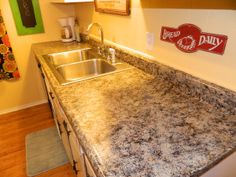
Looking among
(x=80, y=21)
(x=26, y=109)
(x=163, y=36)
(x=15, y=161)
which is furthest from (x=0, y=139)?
(x=163, y=36)

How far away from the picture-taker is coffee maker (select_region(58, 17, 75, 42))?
2.57 metres

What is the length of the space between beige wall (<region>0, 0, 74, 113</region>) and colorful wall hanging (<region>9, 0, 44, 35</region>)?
6 cm

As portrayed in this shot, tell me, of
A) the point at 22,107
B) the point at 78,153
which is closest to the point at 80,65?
the point at 78,153

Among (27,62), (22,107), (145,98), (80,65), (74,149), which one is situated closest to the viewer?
(145,98)

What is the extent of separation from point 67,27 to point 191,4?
6.47ft

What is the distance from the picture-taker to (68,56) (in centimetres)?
210

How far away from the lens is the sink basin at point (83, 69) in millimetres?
1735

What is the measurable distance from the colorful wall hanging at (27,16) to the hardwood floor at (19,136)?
1.12 metres

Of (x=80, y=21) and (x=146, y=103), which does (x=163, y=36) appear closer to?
(x=146, y=103)

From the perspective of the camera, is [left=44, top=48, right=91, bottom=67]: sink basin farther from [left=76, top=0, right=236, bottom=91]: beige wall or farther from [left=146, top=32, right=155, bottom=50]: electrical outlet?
[left=146, top=32, right=155, bottom=50]: electrical outlet

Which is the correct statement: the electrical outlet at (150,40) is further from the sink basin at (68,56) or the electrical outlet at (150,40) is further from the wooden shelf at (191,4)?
the sink basin at (68,56)

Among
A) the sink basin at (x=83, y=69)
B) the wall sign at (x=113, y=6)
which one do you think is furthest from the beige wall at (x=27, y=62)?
the sink basin at (x=83, y=69)

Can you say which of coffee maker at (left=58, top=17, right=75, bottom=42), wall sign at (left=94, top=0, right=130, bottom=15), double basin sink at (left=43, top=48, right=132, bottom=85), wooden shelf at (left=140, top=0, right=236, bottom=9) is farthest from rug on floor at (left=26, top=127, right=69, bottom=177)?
wooden shelf at (left=140, top=0, right=236, bottom=9)

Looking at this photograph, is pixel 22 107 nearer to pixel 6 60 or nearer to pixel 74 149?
pixel 6 60
